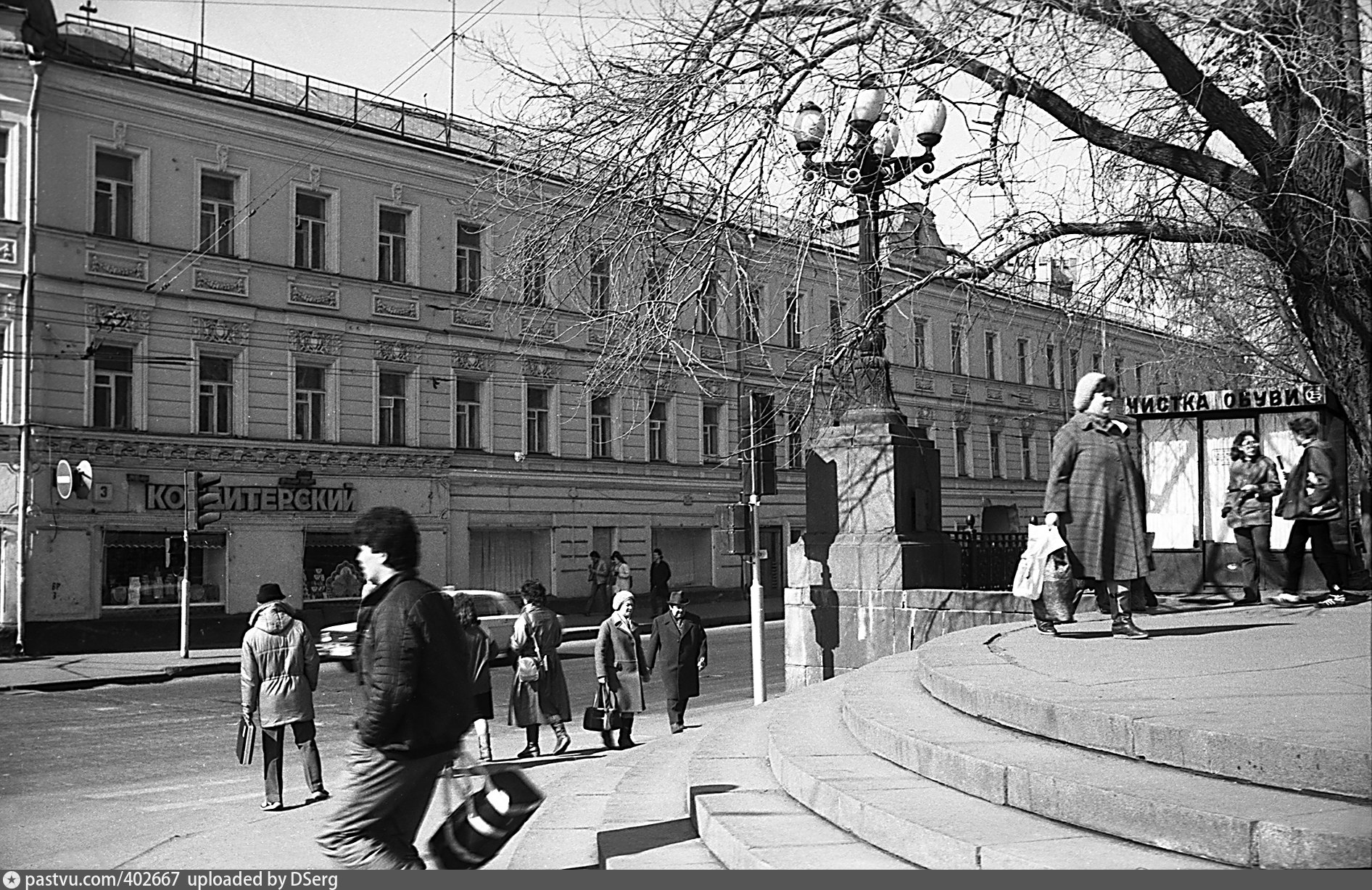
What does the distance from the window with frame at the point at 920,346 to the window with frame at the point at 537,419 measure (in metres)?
9.60

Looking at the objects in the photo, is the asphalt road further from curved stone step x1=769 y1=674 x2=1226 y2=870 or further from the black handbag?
curved stone step x1=769 y1=674 x2=1226 y2=870

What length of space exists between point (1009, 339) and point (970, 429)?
10.6 feet

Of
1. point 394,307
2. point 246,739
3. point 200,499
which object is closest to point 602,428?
point 394,307

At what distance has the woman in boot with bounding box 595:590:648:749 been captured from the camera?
12.3 meters

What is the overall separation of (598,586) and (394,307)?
8.70m

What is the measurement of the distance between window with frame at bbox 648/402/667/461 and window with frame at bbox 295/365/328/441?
10521 mm

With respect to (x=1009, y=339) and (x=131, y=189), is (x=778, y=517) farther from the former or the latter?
(x=131, y=189)

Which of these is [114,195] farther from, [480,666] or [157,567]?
[480,666]

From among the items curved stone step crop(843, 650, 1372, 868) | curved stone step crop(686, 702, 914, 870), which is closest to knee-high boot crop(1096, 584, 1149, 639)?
curved stone step crop(843, 650, 1372, 868)

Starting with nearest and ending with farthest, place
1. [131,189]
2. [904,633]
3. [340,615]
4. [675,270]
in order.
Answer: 1. [675,270]
2. [904,633]
3. [131,189]
4. [340,615]

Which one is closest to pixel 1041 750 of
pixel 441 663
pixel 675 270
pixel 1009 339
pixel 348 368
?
pixel 441 663

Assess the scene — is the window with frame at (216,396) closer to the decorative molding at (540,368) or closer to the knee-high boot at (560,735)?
the decorative molding at (540,368)

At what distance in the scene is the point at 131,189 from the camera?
2589 cm

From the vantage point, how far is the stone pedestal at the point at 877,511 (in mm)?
13414
